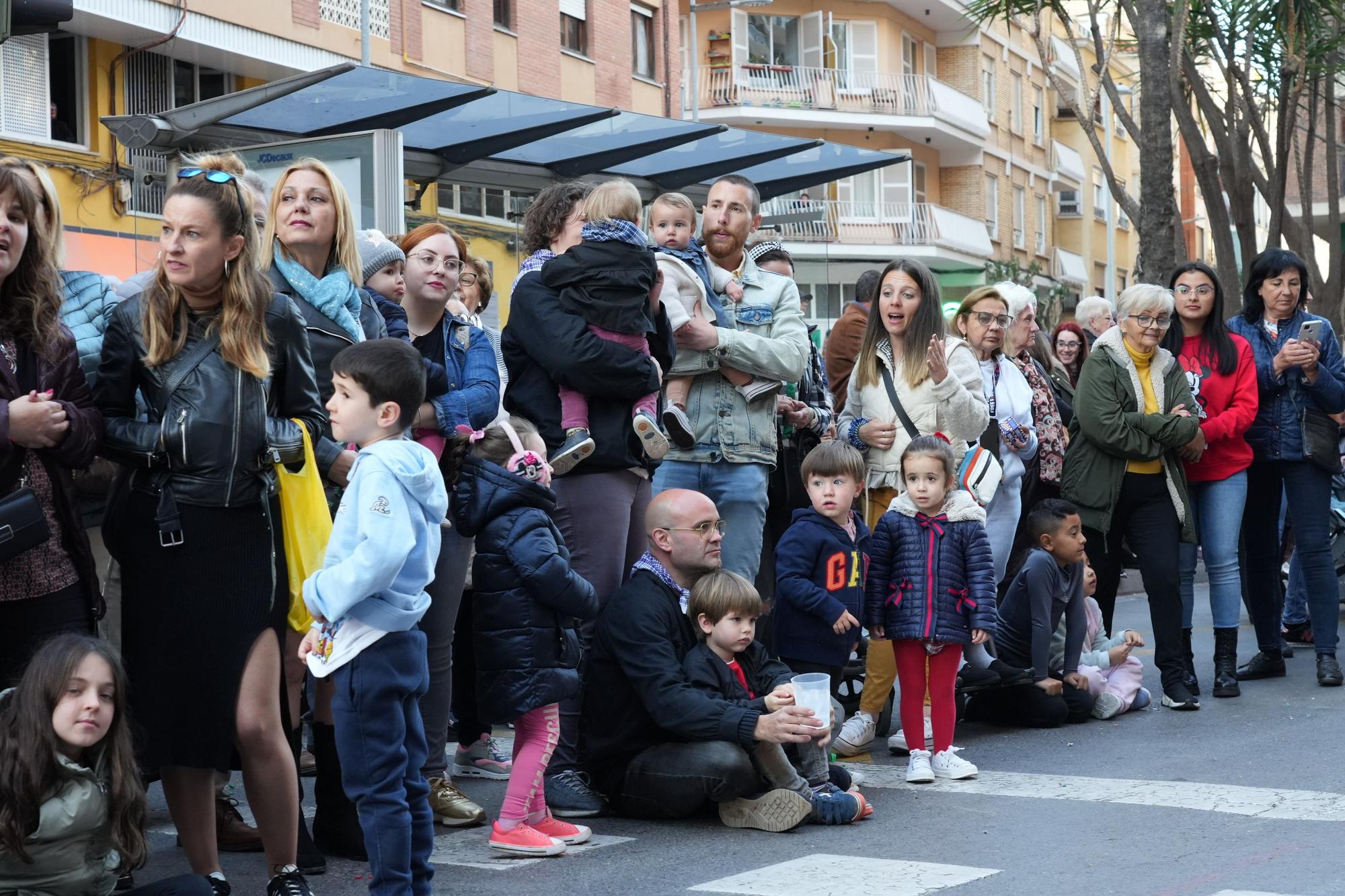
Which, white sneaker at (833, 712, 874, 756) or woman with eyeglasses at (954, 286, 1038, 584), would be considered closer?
white sneaker at (833, 712, 874, 756)

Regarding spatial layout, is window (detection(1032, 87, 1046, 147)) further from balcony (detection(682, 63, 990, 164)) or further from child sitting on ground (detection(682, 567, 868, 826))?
child sitting on ground (detection(682, 567, 868, 826))

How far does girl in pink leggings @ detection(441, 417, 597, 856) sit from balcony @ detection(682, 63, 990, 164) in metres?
38.6

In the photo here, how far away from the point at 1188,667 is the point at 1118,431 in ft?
4.00

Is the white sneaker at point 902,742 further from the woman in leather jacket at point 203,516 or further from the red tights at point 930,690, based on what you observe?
the woman in leather jacket at point 203,516

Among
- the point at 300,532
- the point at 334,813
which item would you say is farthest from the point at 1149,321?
the point at 300,532

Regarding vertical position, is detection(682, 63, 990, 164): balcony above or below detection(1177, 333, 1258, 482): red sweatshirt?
above

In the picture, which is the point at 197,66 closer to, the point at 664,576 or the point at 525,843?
the point at 664,576

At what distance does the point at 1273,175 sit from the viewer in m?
20.8

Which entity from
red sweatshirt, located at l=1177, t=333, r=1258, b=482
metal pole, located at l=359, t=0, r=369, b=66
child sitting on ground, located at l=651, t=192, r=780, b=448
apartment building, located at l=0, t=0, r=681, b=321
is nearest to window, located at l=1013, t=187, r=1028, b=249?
apartment building, located at l=0, t=0, r=681, b=321

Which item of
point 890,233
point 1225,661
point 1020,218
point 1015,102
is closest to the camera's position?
point 1225,661

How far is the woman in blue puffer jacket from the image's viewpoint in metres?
7.07

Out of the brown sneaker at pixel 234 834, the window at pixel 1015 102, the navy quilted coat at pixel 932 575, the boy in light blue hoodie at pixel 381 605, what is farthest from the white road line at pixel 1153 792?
the window at pixel 1015 102

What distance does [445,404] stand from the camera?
615cm

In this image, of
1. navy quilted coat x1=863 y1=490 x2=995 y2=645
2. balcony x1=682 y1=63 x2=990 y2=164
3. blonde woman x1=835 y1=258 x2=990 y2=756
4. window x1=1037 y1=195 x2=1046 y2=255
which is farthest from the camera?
window x1=1037 y1=195 x2=1046 y2=255
